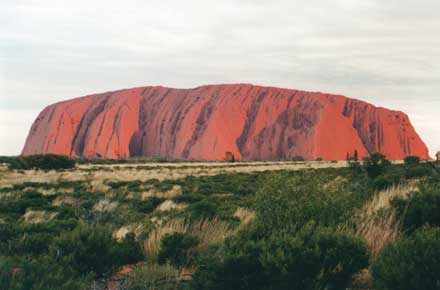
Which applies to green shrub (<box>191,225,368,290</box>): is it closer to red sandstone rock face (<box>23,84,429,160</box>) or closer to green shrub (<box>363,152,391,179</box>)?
green shrub (<box>363,152,391,179</box>)

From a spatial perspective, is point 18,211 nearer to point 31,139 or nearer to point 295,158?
point 295,158

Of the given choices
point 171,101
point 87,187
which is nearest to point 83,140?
point 171,101

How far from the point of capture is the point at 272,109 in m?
133

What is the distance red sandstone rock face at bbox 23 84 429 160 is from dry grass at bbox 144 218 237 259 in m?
114

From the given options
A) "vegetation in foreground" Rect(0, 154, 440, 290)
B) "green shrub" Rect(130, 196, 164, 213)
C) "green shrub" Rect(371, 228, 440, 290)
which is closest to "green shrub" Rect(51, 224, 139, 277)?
"vegetation in foreground" Rect(0, 154, 440, 290)

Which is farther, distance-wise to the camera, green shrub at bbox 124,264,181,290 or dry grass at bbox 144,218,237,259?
dry grass at bbox 144,218,237,259

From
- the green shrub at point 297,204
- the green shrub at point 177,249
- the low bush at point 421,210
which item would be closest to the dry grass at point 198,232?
the green shrub at point 177,249

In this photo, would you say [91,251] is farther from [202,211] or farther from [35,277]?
[202,211]

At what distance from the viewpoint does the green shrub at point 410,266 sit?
509cm

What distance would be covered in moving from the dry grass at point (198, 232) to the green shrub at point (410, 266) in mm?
2538

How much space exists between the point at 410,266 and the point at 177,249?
11.2ft

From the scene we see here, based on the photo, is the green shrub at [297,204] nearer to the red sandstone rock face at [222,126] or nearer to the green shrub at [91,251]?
the green shrub at [91,251]

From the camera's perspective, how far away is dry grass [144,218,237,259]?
26.3 ft

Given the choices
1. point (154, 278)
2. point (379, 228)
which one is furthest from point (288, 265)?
point (379, 228)
